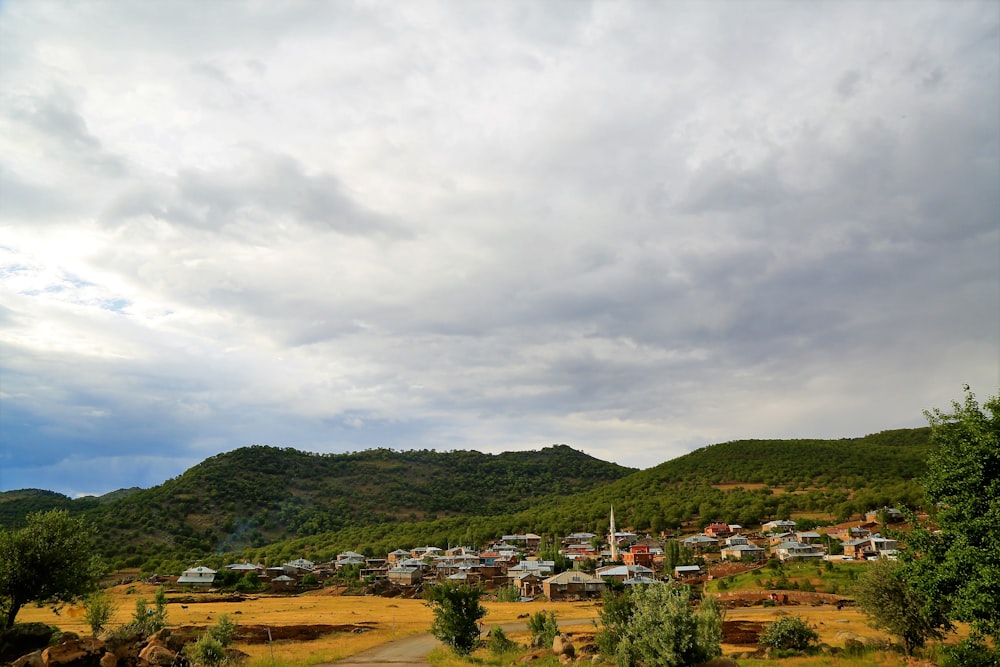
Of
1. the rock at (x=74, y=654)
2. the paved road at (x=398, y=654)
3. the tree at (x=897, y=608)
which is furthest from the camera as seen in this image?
the paved road at (x=398, y=654)

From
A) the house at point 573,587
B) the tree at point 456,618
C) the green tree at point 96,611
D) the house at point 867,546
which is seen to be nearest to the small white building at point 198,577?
the house at point 573,587

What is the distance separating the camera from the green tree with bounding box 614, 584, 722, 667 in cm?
2077

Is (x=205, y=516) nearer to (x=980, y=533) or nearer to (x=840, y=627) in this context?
(x=840, y=627)

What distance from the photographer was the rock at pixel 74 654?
23.0 m

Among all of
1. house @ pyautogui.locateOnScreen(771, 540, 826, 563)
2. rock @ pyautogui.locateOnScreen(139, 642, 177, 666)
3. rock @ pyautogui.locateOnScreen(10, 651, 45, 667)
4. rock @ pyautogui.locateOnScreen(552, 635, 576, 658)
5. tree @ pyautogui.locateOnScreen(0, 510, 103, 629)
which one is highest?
tree @ pyautogui.locateOnScreen(0, 510, 103, 629)

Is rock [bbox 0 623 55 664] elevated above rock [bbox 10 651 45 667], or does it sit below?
below

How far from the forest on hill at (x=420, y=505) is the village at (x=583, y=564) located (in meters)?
14.7

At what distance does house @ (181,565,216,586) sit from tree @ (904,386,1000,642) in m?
101

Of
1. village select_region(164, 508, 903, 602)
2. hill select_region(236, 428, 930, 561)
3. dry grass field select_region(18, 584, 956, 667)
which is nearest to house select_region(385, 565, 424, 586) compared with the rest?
village select_region(164, 508, 903, 602)

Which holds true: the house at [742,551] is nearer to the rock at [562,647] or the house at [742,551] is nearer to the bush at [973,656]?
the rock at [562,647]

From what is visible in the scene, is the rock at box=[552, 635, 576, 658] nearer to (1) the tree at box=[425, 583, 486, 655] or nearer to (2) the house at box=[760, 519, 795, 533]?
(1) the tree at box=[425, 583, 486, 655]

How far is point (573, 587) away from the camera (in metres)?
84.8

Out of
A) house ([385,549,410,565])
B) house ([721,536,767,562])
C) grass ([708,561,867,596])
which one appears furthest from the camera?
house ([385,549,410,565])

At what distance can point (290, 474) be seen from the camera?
199 metres
